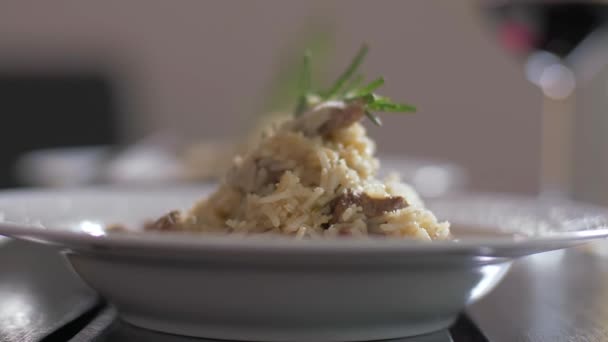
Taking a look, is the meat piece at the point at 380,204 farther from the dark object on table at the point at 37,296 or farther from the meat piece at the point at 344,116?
the dark object on table at the point at 37,296

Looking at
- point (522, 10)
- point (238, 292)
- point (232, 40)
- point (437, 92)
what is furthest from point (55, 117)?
point (238, 292)

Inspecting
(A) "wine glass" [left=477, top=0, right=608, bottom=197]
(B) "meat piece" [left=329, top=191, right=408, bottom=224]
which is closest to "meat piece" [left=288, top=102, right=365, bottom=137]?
(B) "meat piece" [left=329, top=191, right=408, bottom=224]

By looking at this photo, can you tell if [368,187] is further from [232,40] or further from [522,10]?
[232,40]

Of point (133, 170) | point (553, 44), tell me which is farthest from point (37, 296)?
point (553, 44)

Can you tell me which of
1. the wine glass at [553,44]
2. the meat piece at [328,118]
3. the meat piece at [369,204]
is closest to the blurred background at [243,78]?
the wine glass at [553,44]

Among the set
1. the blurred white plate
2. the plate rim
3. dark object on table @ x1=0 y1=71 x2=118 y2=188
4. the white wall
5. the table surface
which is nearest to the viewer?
the plate rim

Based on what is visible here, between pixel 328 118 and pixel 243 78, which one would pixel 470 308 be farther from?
pixel 243 78

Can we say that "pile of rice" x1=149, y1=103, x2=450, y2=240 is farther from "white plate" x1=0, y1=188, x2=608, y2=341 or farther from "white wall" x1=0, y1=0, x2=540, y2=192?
"white wall" x1=0, y1=0, x2=540, y2=192
